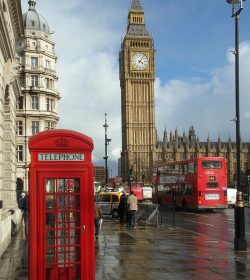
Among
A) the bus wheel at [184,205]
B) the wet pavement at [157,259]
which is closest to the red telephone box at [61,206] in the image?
the wet pavement at [157,259]

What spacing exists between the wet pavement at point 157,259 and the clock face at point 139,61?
128m

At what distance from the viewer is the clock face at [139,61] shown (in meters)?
144

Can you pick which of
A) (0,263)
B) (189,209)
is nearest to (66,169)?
(0,263)

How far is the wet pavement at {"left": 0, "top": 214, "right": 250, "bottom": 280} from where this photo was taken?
10.2 meters

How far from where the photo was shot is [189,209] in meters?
39.5

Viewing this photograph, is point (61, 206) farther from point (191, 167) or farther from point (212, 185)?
point (191, 167)

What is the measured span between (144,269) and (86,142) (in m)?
4.16

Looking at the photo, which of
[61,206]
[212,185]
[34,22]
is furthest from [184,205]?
[34,22]

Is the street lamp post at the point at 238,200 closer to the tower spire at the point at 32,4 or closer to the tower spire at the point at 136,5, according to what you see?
the tower spire at the point at 32,4

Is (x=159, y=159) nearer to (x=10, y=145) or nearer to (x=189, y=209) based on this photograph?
(x=189, y=209)

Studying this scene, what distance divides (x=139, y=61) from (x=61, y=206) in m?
139

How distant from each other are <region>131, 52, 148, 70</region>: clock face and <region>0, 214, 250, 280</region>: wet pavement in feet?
420

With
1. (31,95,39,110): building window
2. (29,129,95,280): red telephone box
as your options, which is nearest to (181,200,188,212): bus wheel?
(29,129,95,280): red telephone box

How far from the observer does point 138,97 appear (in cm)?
14575
